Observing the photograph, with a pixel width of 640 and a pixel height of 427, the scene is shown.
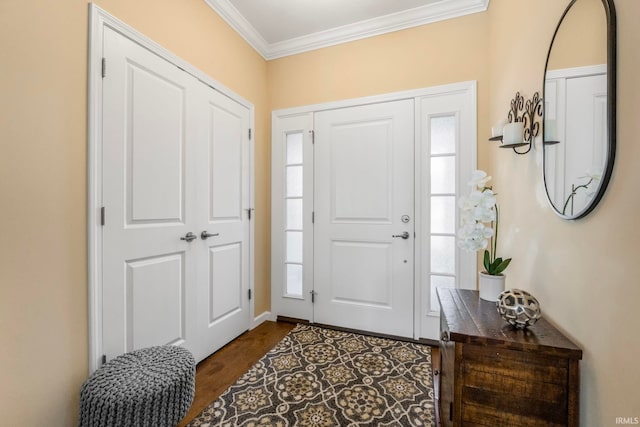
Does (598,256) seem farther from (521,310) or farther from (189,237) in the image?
(189,237)

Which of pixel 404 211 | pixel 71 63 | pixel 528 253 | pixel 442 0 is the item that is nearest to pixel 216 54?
pixel 71 63

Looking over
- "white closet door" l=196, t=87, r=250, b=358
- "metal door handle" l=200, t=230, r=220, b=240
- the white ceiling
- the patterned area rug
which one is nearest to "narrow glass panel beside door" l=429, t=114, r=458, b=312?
the patterned area rug

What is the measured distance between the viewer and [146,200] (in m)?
1.58

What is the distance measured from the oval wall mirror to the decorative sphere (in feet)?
1.05

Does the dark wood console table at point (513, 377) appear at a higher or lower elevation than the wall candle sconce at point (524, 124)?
lower

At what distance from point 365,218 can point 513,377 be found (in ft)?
5.41

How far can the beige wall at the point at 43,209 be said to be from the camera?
1060 millimetres

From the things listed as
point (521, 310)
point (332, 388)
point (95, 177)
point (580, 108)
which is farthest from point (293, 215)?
point (580, 108)

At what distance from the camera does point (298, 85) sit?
2.68 metres

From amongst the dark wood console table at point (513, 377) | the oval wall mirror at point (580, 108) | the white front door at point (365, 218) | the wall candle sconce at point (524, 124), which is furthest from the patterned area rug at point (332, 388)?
the wall candle sconce at point (524, 124)

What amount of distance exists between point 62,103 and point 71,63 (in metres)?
0.20

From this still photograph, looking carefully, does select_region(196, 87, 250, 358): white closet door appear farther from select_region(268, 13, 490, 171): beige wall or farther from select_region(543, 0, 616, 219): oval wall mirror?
select_region(543, 0, 616, 219): oval wall mirror

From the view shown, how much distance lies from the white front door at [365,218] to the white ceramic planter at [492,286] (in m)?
0.99

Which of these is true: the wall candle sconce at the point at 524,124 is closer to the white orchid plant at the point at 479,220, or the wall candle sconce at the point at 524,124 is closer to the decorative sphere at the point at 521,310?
the white orchid plant at the point at 479,220
